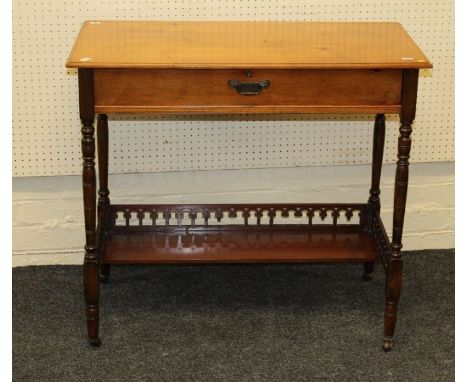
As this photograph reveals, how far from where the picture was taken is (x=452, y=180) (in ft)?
12.8

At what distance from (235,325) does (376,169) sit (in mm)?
882

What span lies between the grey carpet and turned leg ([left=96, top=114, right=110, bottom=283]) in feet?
0.85

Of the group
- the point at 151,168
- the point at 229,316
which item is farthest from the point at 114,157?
the point at 229,316

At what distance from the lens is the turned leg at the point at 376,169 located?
3.45m

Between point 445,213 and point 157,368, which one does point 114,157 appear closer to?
point 157,368

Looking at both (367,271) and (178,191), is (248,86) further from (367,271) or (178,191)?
(367,271)

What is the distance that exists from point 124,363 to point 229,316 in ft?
1.61

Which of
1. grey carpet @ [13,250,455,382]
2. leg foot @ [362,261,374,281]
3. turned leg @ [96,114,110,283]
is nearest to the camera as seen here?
grey carpet @ [13,250,455,382]

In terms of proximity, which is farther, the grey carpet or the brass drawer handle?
the grey carpet

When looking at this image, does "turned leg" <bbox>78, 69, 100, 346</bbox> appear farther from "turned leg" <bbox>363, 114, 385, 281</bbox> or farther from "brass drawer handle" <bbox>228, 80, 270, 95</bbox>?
"turned leg" <bbox>363, 114, 385, 281</bbox>

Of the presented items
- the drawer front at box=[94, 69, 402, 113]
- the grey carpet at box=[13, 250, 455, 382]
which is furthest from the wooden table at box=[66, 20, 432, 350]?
the grey carpet at box=[13, 250, 455, 382]

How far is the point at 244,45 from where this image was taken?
296 cm

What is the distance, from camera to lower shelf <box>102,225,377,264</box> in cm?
328

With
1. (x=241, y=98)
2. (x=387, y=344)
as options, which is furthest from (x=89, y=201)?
(x=387, y=344)
